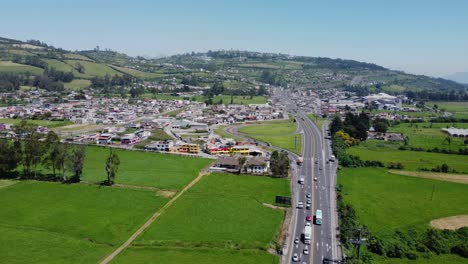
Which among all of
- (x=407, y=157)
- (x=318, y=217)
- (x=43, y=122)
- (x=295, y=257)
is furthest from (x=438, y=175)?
(x=43, y=122)

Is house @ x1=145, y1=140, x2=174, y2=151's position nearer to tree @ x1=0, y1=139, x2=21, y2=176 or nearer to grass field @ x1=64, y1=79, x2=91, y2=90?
tree @ x1=0, y1=139, x2=21, y2=176

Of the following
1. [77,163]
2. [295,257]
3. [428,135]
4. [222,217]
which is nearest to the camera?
[295,257]

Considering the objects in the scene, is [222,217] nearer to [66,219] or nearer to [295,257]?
[295,257]

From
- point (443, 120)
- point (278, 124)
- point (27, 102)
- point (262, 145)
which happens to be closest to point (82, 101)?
point (27, 102)

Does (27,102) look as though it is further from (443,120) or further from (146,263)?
(443,120)

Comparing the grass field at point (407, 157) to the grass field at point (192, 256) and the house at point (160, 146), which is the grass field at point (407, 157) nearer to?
the house at point (160, 146)

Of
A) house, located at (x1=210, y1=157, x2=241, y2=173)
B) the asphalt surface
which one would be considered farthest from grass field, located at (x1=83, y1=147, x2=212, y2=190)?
the asphalt surface

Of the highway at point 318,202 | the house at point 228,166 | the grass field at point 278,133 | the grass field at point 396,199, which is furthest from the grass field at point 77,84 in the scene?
the grass field at point 396,199
